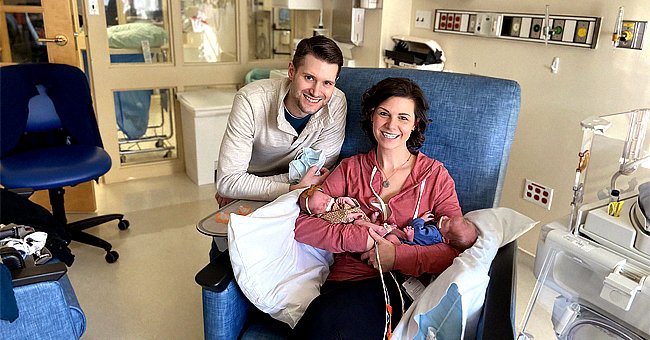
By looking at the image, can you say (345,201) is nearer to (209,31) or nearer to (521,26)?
(521,26)

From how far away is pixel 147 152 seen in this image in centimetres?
351

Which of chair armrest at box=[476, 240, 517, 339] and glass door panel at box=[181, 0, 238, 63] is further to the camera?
glass door panel at box=[181, 0, 238, 63]

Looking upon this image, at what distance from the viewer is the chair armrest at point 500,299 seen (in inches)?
40.6

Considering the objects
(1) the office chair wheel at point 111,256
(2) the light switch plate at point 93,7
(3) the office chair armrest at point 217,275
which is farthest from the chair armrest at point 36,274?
(2) the light switch plate at point 93,7

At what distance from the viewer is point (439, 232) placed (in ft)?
4.46

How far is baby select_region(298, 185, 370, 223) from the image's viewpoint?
141cm

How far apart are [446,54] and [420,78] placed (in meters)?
1.18

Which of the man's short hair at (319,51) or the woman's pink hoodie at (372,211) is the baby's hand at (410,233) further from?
the man's short hair at (319,51)

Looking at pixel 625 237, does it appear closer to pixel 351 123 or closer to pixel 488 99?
pixel 488 99

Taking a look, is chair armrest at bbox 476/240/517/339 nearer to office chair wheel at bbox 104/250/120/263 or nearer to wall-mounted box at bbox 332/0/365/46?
office chair wheel at bbox 104/250/120/263

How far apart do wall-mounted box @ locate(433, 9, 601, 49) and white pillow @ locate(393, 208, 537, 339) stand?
125cm

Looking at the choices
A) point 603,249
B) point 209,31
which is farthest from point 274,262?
point 209,31

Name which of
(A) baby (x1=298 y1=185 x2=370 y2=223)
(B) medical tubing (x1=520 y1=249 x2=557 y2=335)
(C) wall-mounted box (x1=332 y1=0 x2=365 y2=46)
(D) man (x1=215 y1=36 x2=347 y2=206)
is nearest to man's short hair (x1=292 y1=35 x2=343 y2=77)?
(D) man (x1=215 y1=36 x2=347 y2=206)

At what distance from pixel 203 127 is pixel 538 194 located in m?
2.03
